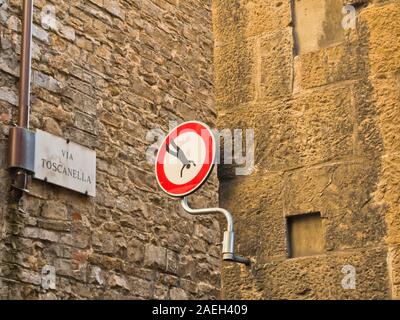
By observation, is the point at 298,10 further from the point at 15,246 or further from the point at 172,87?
the point at 172,87

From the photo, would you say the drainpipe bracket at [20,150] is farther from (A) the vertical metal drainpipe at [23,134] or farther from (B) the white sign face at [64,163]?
(B) the white sign face at [64,163]

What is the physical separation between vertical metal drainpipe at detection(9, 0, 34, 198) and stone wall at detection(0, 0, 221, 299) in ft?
0.19

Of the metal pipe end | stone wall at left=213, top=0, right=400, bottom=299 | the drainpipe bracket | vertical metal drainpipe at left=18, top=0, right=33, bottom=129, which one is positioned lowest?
the metal pipe end

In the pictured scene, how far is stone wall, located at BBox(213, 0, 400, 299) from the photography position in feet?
7.13

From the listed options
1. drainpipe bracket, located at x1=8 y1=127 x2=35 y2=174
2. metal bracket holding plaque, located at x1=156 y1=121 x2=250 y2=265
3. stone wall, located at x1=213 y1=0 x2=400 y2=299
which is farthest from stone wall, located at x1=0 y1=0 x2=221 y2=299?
stone wall, located at x1=213 y1=0 x2=400 y2=299

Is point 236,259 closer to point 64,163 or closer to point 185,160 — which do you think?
point 185,160

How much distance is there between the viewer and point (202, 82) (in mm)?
7906

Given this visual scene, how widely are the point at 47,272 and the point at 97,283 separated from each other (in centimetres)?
52

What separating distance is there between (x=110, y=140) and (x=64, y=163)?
60cm

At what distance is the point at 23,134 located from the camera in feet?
18.8

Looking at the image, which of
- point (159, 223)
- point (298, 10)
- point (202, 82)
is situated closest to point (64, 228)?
point (159, 223)

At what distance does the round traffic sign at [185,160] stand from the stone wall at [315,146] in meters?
0.25

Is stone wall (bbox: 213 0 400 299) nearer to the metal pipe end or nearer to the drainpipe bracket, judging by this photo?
the metal pipe end
